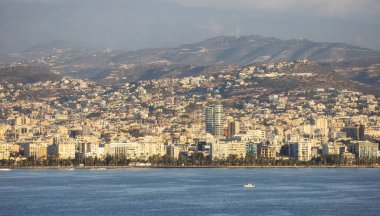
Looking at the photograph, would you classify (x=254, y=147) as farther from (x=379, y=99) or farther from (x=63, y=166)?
(x=379, y=99)

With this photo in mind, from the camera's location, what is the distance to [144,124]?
17350 cm

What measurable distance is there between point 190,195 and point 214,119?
9431 cm

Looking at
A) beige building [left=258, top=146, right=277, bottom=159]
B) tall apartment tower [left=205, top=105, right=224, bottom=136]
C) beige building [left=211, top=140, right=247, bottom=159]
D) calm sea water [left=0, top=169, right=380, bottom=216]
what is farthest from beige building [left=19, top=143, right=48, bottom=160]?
tall apartment tower [left=205, top=105, right=224, bottom=136]

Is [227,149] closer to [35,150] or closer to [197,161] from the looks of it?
[197,161]

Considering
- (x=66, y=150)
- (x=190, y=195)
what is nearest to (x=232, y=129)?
(x=66, y=150)

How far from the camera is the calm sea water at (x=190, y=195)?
A: 2408 inches

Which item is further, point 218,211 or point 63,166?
point 63,166

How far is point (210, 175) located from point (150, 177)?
19.9 feet

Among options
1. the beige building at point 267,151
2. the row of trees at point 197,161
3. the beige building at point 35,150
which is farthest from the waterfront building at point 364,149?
the beige building at point 35,150

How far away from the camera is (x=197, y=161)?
123438 mm

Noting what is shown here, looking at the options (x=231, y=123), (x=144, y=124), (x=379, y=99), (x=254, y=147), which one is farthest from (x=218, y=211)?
(x=379, y=99)

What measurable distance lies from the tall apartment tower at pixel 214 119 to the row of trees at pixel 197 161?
1500 inches

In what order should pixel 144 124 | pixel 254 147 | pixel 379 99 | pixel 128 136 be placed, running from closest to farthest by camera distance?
pixel 254 147
pixel 128 136
pixel 144 124
pixel 379 99

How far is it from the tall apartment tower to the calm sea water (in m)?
67.4
